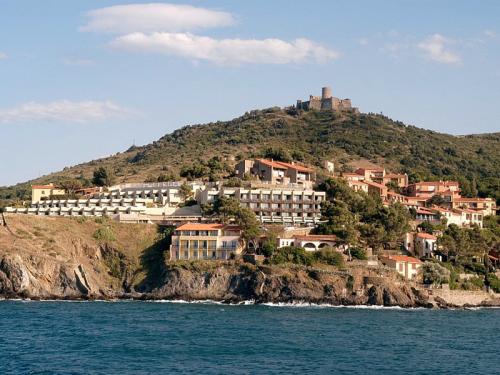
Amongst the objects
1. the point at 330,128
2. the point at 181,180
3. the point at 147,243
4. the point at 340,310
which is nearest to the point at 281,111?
the point at 330,128

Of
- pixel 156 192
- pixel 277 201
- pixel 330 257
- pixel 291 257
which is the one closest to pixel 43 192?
pixel 156 192

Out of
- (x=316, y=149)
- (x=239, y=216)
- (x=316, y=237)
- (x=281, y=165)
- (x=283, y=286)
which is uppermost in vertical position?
(x=316, y=149)

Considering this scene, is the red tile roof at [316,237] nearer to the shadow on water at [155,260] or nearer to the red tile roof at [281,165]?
the shadow on water at [155,260]

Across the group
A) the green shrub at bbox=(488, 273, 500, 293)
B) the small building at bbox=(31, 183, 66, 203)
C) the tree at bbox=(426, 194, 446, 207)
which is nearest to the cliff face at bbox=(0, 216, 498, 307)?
the green shrub at bbox=(488, 273, 500, 293)

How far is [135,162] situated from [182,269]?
8704 cm

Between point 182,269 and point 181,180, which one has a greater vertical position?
point 181,180

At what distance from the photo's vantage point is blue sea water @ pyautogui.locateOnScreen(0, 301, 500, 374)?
50344 mm

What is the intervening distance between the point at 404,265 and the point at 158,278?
26.6 m

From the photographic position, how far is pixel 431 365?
171 ft

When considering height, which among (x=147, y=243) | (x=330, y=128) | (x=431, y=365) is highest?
(x=330, y=128)

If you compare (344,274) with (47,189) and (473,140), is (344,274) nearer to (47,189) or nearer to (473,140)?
(47,189)

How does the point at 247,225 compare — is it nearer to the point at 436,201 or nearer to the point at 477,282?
the point at 477,282

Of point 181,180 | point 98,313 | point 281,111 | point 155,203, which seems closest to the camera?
point 98,313

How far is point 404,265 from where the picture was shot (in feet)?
295
